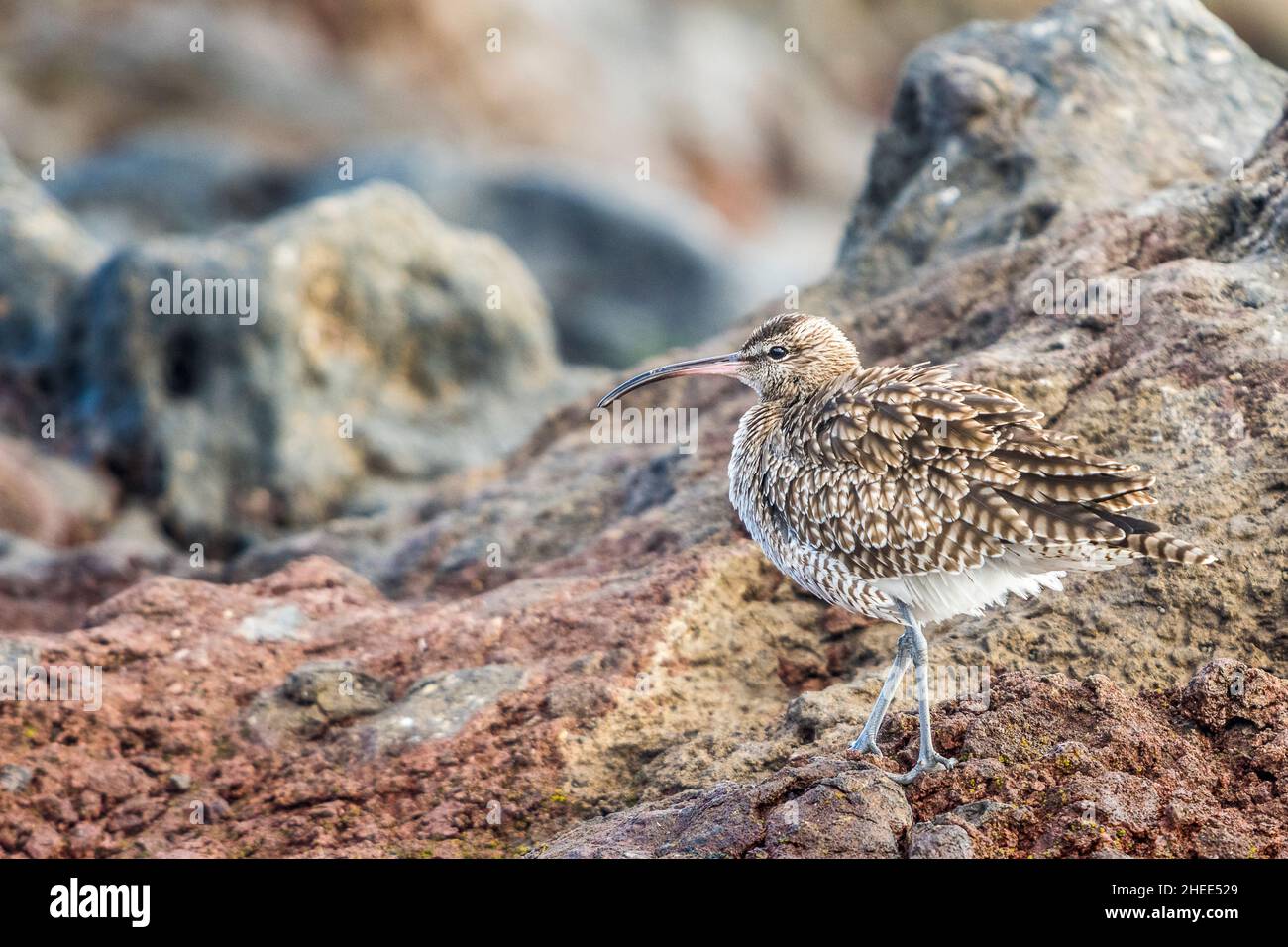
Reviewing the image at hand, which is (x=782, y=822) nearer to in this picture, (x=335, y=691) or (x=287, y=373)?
(x=335, y=691)

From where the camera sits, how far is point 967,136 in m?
11.7

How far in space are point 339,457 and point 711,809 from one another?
946cm

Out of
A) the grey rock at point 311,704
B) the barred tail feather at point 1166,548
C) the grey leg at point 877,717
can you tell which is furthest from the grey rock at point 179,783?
the barred tail feather at point 1166,548

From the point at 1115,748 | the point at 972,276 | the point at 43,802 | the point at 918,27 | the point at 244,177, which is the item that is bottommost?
the point at 43,802

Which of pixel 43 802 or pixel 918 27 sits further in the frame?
pixel 918 27

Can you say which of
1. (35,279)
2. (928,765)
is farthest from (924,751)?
(35,279)

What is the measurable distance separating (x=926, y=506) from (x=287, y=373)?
372 inches

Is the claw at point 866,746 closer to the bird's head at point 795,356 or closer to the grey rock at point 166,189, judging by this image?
the bird's head at point 795,356

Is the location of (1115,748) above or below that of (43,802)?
above

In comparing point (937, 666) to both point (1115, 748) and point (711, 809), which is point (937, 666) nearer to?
point (1115, 748)

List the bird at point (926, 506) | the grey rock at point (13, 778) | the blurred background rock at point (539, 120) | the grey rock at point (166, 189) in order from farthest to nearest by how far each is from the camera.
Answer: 1. the grey rock at point (166, 189)
2. the blurred background rock at point (539, 120)
3. the grey rock at point (13, 778)
4. the bird at point (926, 506)

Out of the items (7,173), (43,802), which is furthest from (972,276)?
(7,173)

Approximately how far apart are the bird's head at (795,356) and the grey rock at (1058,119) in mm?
3372

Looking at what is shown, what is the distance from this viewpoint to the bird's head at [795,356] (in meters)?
8.06
